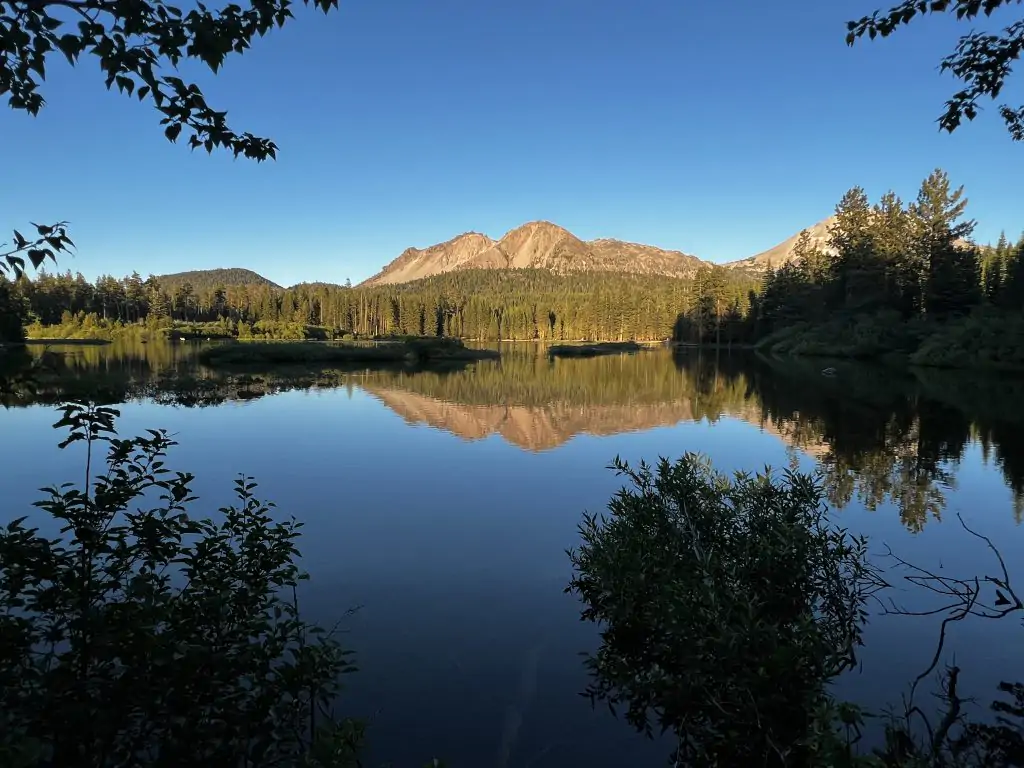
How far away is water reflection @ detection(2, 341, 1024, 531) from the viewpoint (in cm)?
1658

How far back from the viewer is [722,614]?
253 inches

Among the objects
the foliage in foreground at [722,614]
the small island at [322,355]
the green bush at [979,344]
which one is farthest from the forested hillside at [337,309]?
the foliage in foreground at [722,614]

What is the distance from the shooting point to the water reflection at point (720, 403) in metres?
16.6

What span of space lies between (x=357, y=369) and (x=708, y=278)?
9950cm

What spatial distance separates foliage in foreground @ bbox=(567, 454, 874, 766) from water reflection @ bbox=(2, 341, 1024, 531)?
657 centimetres

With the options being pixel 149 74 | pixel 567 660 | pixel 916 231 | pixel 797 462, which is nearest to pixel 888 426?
pixel 797 462

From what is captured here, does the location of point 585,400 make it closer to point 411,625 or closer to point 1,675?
point 411,625

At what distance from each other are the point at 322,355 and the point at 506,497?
6433 centimetres

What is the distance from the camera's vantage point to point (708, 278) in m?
138

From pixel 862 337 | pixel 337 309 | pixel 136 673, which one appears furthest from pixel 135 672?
pixel 337 309

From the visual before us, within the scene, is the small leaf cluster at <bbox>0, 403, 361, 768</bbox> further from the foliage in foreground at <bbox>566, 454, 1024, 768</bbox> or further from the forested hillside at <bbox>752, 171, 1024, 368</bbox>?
the forested hillside at <bbox>752, 171, 1024, 368</bbox>

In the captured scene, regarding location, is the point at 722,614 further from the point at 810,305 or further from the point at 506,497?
the point at 810,305

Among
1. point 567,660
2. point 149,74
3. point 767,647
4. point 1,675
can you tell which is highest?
point 149,74

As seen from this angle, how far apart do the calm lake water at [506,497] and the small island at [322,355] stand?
2850 centimetres
